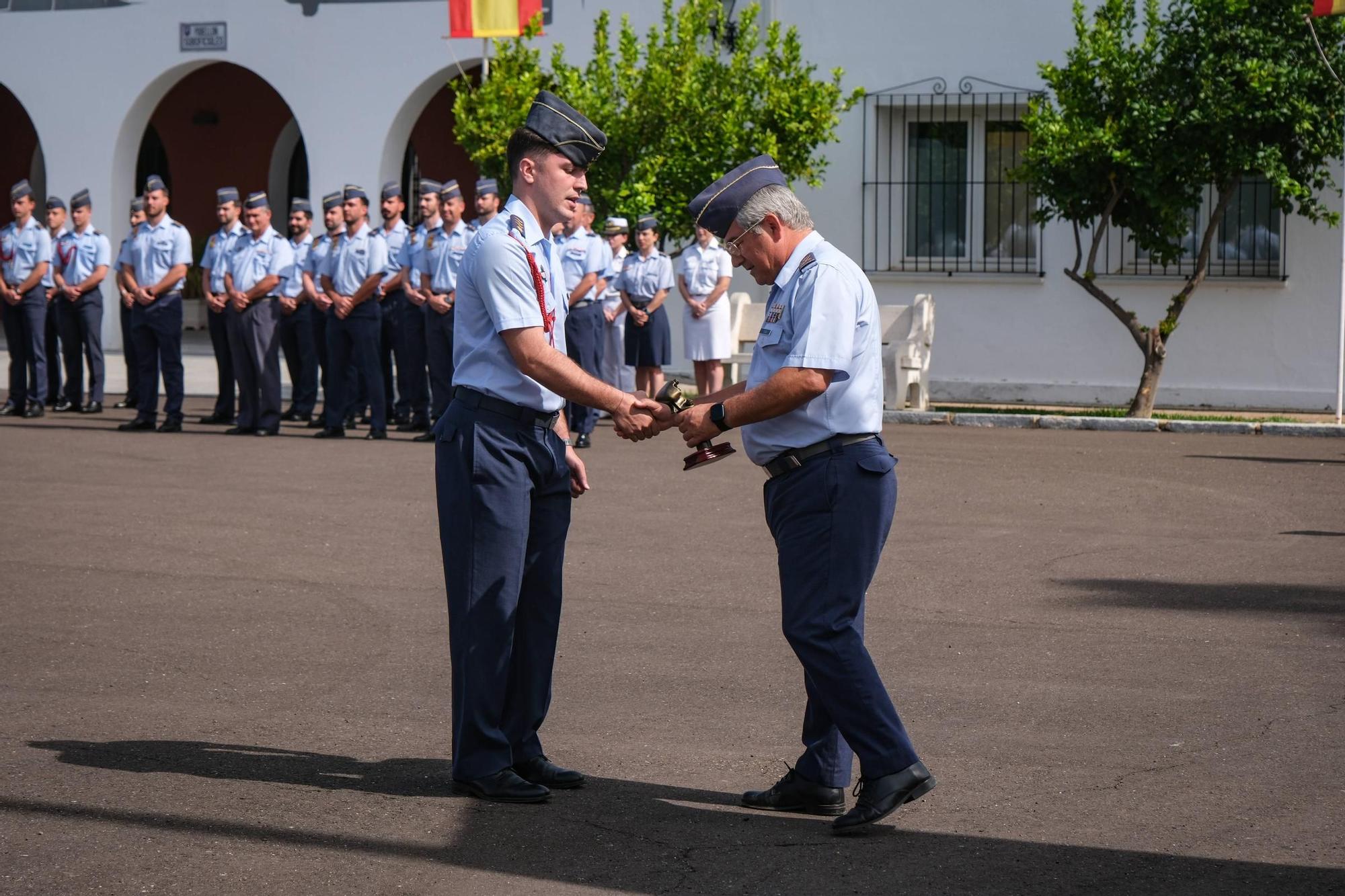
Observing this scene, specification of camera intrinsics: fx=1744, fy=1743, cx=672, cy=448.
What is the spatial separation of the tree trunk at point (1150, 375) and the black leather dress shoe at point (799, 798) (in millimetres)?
13157

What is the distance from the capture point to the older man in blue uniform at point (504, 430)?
5.10 metres

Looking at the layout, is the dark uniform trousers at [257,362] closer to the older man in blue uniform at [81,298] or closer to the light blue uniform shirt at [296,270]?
the light blue uniform shirt at [296,270]

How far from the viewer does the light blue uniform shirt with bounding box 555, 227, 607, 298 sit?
1567 centimetres

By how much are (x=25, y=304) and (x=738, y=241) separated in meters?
14.7

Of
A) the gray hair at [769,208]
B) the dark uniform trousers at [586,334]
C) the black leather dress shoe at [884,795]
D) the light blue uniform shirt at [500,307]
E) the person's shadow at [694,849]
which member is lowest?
the person's shadow at [694,849]

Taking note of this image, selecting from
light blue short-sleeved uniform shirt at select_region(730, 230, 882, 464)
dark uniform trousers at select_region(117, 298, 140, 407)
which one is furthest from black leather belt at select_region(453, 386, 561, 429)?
dark uniform trousers at select_region(117, 298, 140, 407)

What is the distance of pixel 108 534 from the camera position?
32.4ft

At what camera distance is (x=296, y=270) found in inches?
666

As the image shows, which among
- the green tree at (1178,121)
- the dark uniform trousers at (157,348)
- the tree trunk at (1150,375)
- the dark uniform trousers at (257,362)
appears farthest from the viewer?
the tree trunk at (1150,375)

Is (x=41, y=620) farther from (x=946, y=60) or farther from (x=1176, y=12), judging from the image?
(x=946, y=60)

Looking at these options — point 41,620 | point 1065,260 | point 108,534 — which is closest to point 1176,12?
point 1065,260

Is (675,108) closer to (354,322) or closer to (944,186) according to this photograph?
(944,186)

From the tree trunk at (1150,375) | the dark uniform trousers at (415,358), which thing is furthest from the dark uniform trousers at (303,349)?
the tree trunk at (1150,375)

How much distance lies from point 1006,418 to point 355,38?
37.0ft
